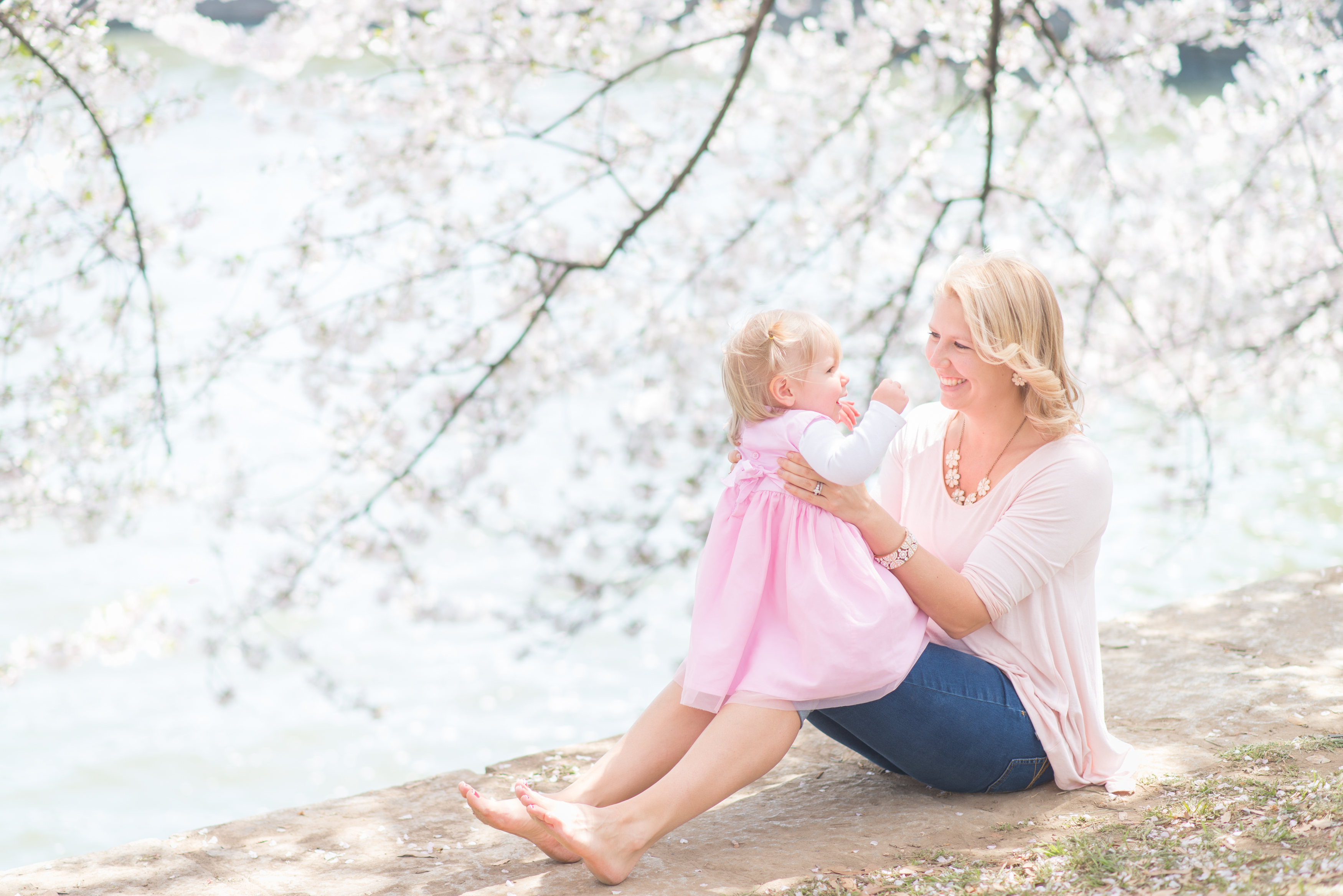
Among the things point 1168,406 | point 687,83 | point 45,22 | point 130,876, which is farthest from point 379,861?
point 1168,406

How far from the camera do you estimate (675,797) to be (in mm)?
1832

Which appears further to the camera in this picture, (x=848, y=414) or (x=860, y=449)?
(x=848, y=414)


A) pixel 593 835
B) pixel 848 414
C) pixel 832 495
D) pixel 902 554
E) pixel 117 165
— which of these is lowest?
pixel 593 835

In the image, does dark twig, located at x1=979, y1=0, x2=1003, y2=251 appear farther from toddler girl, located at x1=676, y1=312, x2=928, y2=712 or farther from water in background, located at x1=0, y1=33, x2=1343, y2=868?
water in background, located at x1=0, y1=33, x2=1343, y2=868

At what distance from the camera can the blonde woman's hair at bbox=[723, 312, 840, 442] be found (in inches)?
79.6

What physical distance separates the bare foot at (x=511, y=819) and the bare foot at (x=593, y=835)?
30mm

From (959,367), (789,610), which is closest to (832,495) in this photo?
(789,610)

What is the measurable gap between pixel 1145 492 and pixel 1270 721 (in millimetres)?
7466

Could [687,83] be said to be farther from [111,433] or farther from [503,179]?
[111,433]

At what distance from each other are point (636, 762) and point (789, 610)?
1.26 ft

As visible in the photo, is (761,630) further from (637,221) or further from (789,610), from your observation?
(637,221)

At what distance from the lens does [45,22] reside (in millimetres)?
2867

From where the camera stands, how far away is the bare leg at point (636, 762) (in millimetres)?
1923

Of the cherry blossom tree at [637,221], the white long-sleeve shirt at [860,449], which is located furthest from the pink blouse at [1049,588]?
the cherry blossom tree at [637,221]
